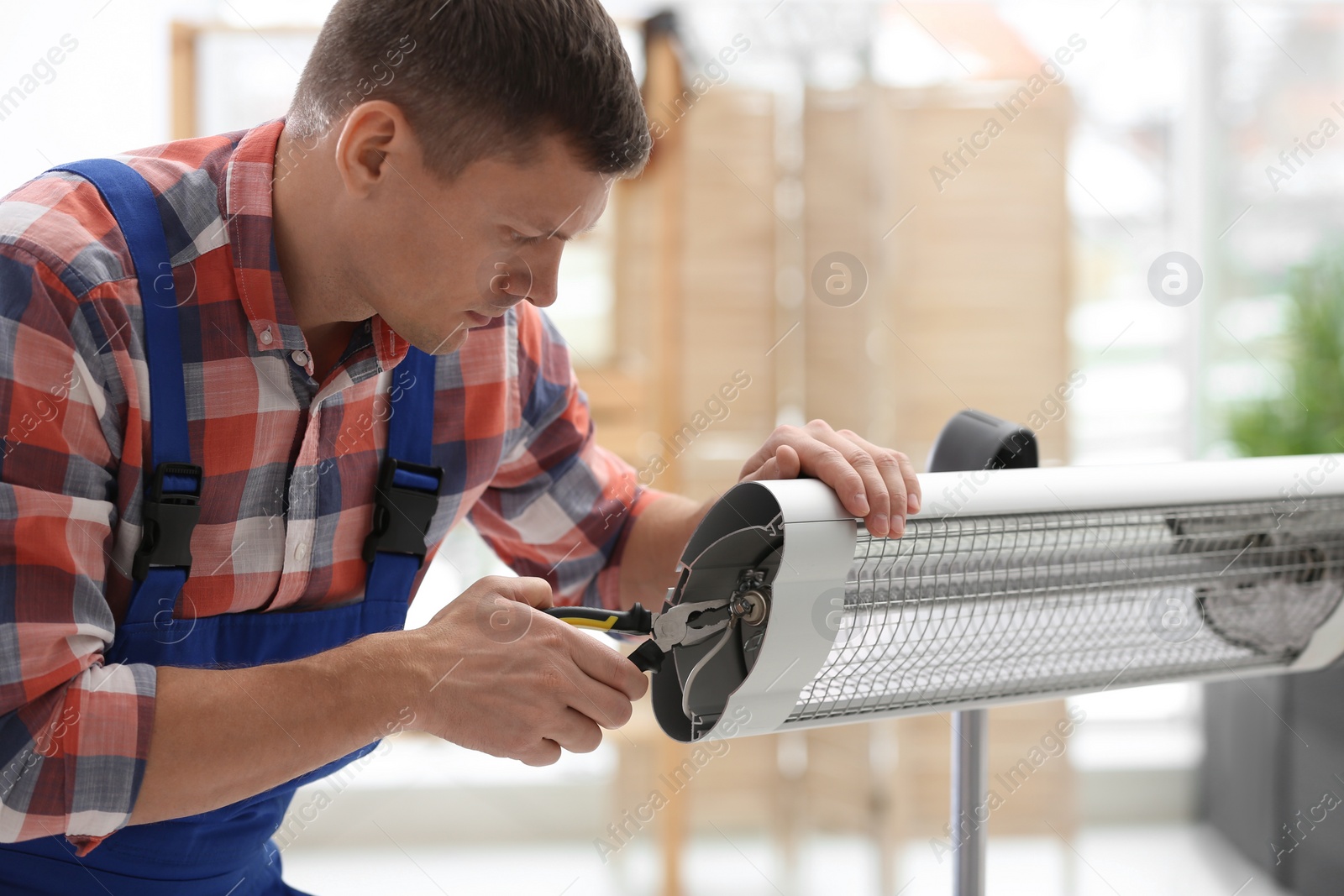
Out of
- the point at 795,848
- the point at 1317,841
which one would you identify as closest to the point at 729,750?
the point at 795,848

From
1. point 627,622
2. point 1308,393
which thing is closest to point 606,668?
point 627,622

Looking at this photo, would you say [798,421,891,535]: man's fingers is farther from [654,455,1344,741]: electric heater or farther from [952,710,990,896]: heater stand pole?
[952,710,990,896]: heater stand pole

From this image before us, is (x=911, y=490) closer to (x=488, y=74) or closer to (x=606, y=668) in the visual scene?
(x=606, y=668)

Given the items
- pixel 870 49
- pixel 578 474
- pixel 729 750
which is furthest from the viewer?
pixel 729 750

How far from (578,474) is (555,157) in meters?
0.40

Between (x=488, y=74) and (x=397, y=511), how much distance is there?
0.40m

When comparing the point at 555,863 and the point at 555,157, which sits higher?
the point at 555,157

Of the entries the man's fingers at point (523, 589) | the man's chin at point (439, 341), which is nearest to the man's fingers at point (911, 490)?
the man's fingers at point (523, 589)

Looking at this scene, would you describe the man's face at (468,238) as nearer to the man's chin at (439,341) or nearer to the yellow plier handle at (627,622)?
the man's chin at (439,341)

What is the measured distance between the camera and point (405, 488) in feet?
3.17

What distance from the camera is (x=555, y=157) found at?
816 millimetres

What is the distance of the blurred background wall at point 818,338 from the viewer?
2.32 meters

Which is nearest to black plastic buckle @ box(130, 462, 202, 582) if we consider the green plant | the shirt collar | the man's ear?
the shirt collar

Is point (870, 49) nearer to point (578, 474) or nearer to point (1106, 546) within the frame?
point (578, 474)
